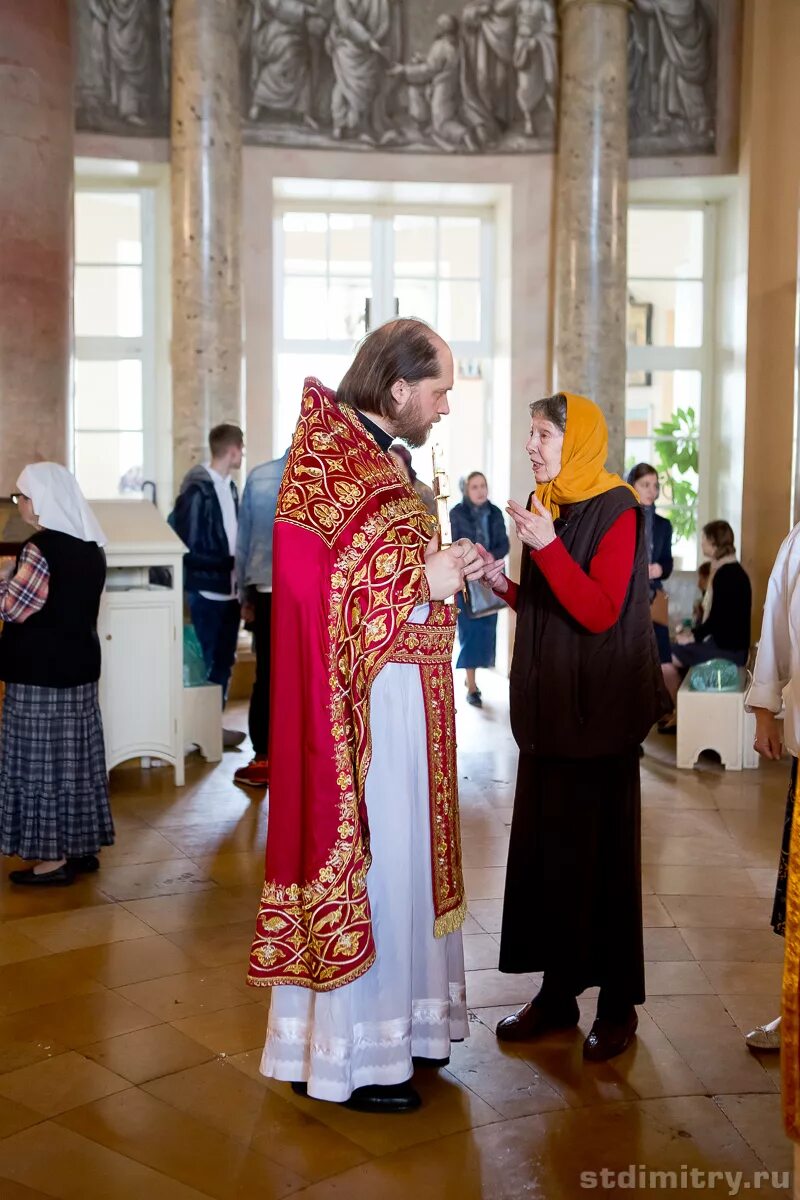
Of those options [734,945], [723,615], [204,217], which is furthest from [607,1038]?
[204,217]

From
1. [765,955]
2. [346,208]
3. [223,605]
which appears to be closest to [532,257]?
[346,208]

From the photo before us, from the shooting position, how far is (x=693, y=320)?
12.1 m

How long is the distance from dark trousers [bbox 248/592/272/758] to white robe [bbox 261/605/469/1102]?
3.59 metres

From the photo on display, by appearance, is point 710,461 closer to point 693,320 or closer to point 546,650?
point 693,320

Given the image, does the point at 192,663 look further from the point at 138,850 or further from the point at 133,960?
the point at 133,960

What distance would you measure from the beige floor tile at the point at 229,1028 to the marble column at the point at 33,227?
18.9 feet

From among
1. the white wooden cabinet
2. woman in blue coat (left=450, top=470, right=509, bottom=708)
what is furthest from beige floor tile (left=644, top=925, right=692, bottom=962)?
woman in blue coat (left=450, top=470, right=509, bottom=708)

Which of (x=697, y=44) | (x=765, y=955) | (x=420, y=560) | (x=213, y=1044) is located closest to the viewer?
(x=420, y=560)

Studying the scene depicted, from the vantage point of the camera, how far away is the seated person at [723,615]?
26.4 feet

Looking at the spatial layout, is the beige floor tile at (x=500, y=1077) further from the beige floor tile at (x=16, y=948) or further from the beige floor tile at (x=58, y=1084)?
the beige floor tile at (x=16, y=948)

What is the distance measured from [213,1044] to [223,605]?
4.43 m

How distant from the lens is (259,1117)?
10.9 feet

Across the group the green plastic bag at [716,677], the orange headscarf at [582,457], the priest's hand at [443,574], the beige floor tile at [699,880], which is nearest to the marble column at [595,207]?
the green plastic bag at [716,677]

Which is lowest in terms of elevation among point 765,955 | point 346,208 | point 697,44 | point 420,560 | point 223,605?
point 765,955
